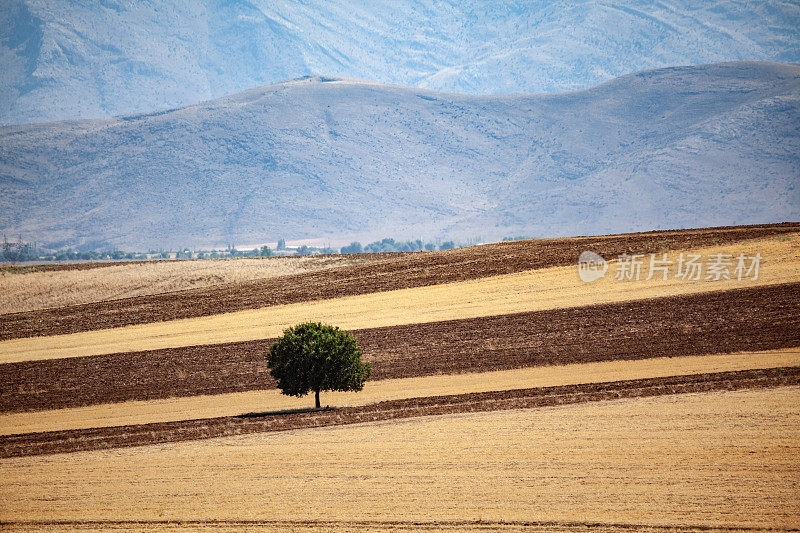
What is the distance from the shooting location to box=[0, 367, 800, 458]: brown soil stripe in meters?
32.2

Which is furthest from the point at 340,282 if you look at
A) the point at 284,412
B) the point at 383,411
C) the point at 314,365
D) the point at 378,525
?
the point at 378,525

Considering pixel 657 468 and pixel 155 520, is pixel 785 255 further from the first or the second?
pixel 155 520

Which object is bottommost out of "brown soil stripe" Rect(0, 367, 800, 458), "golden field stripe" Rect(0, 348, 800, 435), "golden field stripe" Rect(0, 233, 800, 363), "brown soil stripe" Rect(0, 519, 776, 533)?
"brown soil stripe" Rect(0, 519, 776, 533)

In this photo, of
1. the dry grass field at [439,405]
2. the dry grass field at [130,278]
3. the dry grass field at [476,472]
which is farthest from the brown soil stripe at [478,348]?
the dry grass field at [130,278]

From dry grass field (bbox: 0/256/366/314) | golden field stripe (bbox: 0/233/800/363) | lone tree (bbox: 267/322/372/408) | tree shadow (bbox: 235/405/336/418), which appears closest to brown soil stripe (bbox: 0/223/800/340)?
golden field stripe (bbox: 0/233/800/363)

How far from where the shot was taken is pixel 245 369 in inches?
1704

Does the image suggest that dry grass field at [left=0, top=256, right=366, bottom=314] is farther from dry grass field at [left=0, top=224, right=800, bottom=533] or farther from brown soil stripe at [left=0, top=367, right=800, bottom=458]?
brown soil stripe at [left=0, top=367, right=800, bottom=458]

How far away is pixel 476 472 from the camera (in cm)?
2527

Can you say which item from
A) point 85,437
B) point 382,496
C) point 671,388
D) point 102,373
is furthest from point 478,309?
point 382,496

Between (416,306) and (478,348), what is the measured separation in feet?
32.5

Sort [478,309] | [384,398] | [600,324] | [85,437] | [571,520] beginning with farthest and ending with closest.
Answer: [478,309] < [600,324] < [384,398] < [85,437] < [571,520]

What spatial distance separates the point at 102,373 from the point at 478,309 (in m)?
21.3

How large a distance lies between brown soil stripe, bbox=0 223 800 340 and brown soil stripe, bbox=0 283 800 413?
11.0 meters

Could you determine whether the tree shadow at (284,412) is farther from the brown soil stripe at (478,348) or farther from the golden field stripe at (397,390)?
the brown soil stripe at (478,348)
